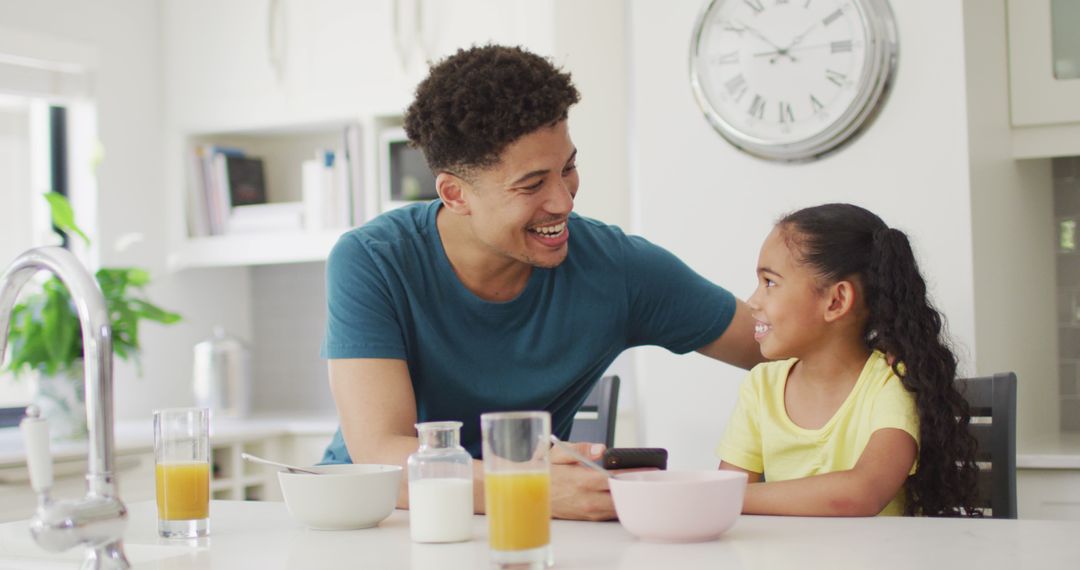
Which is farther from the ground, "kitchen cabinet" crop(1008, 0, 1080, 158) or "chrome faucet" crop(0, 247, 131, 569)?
"kitchen cabinet" crop(1008, 0, 1080, 158)

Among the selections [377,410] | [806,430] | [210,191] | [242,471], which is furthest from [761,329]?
[210,191]

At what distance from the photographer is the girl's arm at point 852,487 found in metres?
1.52

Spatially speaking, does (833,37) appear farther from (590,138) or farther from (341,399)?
(341,399)

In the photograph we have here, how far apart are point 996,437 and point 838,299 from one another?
0.33 metres

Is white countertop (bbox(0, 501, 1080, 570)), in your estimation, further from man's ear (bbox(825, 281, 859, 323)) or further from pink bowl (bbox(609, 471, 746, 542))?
man's ear (bbox(825, 281, 859, 323))

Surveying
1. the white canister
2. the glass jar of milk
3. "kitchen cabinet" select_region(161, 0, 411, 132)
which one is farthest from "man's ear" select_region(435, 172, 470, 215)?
the white canister

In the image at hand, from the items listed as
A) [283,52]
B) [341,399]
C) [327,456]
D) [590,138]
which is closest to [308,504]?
[341,399]

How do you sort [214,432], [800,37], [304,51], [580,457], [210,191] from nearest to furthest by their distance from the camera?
[580,457]
[800,37]
[214,432]
[304,51]
[210,191]

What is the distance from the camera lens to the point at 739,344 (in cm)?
212

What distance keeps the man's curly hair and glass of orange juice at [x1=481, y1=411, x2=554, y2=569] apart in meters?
0.71

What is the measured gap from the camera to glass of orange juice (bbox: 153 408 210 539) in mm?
1446

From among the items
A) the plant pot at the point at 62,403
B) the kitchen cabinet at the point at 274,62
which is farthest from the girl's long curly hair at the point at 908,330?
the plant pot at the point at 62,403

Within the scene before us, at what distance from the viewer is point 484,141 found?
1790 millimetres

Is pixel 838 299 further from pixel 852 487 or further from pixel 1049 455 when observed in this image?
pixel 1049 455
